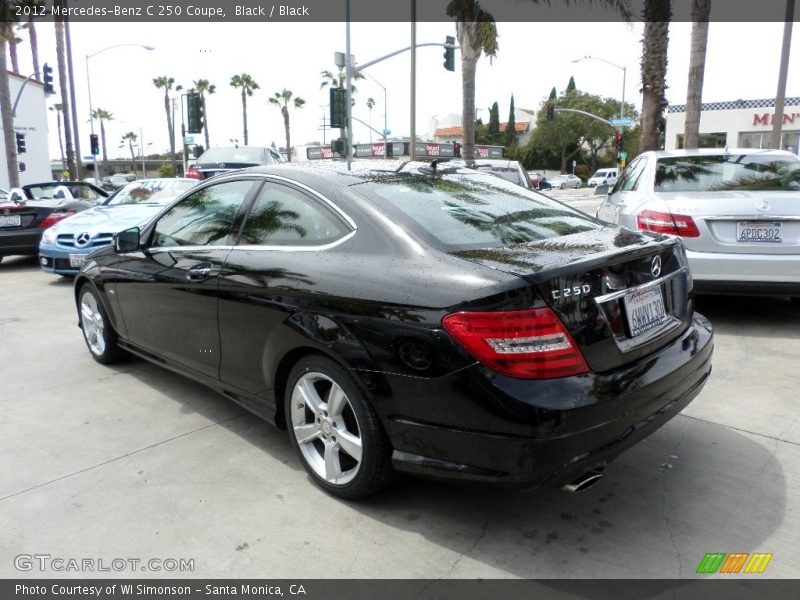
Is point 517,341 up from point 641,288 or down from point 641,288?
down

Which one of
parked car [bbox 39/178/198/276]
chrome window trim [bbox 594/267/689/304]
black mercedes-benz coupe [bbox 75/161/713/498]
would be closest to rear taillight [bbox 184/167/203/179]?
parked car [bbox 39/178/198/276]

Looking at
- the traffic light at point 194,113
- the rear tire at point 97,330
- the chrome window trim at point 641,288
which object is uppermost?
the traffic light at point 194,113

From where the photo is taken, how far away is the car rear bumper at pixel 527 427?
2.35 metres

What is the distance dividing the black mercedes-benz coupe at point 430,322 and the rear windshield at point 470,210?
0.01m

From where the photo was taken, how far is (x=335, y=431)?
293 cm

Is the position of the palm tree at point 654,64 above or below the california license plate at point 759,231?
above

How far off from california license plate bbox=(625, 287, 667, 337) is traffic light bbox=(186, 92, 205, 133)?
17.0 metres

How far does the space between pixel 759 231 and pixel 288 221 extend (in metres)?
4.04

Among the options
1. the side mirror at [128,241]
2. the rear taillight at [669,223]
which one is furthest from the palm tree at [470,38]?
the side mirror at [128,241]

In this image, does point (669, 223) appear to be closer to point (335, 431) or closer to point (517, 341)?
point (517, 341)

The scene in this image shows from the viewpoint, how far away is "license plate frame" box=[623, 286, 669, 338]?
2.71 metres

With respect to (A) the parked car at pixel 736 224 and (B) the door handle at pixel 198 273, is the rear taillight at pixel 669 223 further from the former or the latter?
(B) the door handle at pixel 198 273

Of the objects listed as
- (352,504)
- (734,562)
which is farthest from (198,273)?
→ (734,562)

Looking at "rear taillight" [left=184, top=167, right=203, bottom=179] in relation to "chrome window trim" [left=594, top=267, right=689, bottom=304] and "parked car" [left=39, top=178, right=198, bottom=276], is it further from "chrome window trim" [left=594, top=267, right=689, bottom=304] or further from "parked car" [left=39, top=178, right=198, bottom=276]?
"chrome window trim" [left=594, top=267, right=689, bottom=304]
